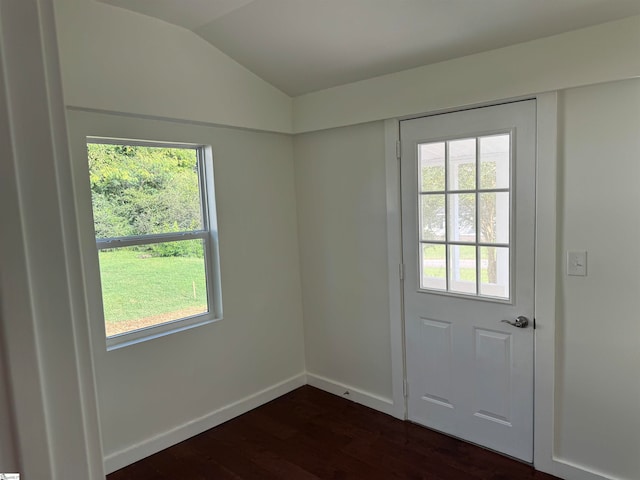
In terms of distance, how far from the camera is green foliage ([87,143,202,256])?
2529 mm

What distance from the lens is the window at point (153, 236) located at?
2561mm

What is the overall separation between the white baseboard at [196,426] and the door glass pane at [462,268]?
170 cm

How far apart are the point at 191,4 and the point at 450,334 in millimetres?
2544

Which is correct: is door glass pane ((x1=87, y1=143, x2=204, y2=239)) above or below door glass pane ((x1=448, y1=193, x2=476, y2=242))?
above

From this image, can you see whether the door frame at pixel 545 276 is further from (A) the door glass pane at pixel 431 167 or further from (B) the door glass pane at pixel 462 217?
(B) the door glass pane at pixel 462 217

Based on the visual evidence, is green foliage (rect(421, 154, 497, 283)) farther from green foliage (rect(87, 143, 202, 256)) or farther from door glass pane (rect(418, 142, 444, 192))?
green foliage (rect(87, 143, 202, 256))

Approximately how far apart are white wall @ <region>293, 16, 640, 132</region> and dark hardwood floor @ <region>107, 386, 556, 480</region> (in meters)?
Result: 2.16

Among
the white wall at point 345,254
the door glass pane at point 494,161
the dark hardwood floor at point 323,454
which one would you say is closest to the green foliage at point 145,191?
the white wall at point 345,254

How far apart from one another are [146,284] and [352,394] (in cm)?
181

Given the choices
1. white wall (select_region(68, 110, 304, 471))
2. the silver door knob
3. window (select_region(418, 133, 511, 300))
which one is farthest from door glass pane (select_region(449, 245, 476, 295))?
white wall (select_region(68, 110, 304, 471))

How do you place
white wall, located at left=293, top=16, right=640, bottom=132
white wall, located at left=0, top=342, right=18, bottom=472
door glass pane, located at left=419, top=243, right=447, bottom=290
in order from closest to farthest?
white wall, located at left=0, top=342, right=18, bottom=472
white wall, located at left=293, top=16, right=640, bottom=132
door glass pane, located at left=419, top=243, right=447, bottom=290

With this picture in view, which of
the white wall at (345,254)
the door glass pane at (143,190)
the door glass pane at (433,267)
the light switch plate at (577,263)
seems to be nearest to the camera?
the light switch plate at (577,263)

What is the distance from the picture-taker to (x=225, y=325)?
3.16 meters

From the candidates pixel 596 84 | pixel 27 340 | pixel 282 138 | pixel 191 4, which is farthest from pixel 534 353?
pixel 191 4
